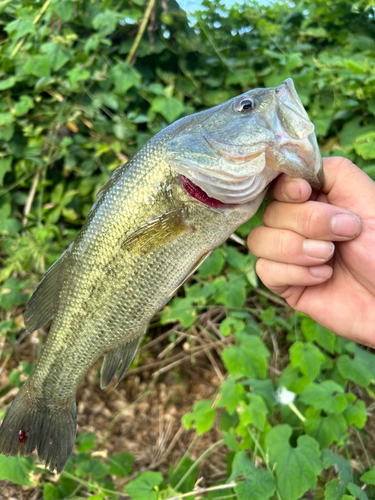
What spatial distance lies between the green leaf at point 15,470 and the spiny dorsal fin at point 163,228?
113 centimetres

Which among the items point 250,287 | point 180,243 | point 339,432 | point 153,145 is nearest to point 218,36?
point 250,287

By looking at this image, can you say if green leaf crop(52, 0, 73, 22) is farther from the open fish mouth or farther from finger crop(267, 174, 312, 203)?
finger crop(267, 174, 312, 203)

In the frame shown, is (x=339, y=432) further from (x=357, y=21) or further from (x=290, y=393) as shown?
(x=357, y=21)

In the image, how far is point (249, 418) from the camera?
1407 mm

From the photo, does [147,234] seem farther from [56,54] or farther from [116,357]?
[56,54]

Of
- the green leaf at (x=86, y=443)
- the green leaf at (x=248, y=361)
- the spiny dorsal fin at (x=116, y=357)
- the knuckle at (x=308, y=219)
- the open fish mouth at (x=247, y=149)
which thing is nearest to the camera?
the open fish mouth at (x=247, y=149)

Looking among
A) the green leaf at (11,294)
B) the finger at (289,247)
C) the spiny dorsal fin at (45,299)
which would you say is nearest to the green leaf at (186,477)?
the spiny dorsal fin at (45,299)

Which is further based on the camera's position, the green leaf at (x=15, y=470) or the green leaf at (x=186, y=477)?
the green leaf at (x=186, y=477)

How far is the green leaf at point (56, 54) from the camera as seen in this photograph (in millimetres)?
2385

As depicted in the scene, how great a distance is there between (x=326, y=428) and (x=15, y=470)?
1.26 metres

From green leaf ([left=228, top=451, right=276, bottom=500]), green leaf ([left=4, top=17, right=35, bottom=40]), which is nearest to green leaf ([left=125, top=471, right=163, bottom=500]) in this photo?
green leaf ([left=228, top=451, right=276, bottom=500])

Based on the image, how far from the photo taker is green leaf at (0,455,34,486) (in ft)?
4.94

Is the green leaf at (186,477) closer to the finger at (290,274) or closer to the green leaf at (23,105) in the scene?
the finger at (290,274)

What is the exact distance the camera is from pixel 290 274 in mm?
1267
